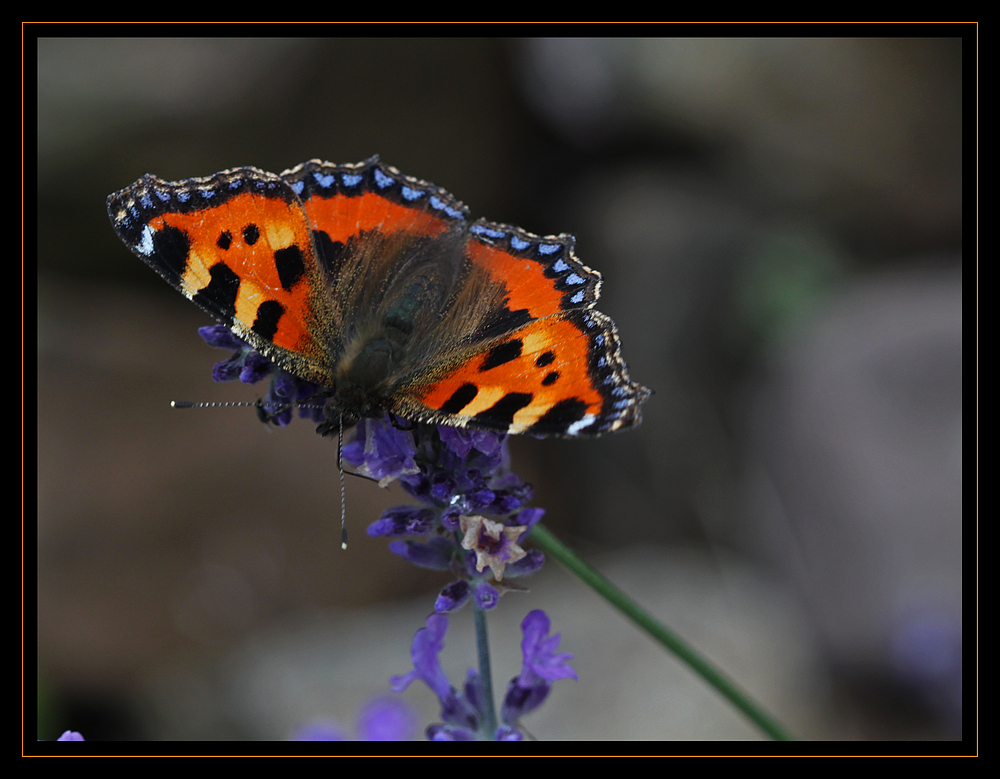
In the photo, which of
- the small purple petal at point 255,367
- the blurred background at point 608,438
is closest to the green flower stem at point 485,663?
the small purple petal at point 255,367

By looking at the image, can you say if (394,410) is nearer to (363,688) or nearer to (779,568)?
(363,688)

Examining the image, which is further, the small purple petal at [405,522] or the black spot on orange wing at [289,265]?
the black spot on orange wing at [289,265]

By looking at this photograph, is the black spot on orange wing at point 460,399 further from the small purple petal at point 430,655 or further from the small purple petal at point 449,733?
the small purple petal at point 449,733

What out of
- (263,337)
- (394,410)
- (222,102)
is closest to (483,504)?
(394,410)

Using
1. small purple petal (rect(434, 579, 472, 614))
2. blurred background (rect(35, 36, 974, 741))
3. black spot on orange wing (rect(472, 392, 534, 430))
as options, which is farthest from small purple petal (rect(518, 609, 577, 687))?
blurred background (rect(35, 36, 974, 741))

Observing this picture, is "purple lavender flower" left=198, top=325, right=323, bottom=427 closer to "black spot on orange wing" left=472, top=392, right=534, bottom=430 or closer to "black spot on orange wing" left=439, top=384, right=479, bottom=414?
"black spot on orange wing" left=439, top=384, right=479, bottom=414
